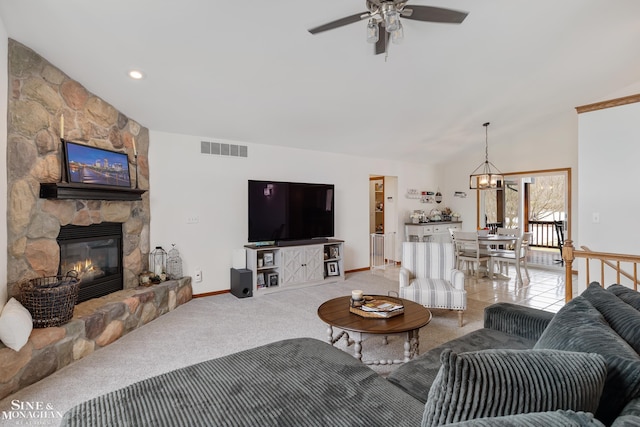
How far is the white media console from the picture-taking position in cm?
477

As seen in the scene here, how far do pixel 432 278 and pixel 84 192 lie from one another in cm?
371

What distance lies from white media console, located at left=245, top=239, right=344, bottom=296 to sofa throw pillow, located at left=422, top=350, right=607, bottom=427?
4066 mm

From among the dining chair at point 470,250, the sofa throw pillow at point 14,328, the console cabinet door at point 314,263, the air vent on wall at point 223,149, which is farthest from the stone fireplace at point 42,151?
the dining chair at point 470,250

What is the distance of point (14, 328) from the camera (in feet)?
7.31

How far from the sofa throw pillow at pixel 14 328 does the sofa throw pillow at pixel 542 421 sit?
2829 mm

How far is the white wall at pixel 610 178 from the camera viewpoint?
3553mm

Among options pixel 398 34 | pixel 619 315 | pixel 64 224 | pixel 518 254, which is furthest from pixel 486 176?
pixel 64 224

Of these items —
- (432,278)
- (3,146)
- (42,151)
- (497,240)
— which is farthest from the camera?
(497,240)

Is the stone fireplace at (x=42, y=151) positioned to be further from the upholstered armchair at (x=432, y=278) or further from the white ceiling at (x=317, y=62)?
the upholstered armchair at (x=432, y=278)

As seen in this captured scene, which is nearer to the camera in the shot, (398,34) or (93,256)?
(398,34)

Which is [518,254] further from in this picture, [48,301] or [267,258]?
[48,301]

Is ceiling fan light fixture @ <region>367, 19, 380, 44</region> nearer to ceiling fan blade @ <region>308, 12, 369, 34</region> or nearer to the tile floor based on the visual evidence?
ceiling fan blade @ <region>308, 12, 369, 34</region>

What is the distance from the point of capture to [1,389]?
215cm

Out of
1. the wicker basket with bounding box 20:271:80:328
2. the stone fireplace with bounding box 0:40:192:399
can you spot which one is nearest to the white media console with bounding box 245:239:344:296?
the stone fireplace with bounding box 0:40:192:399
